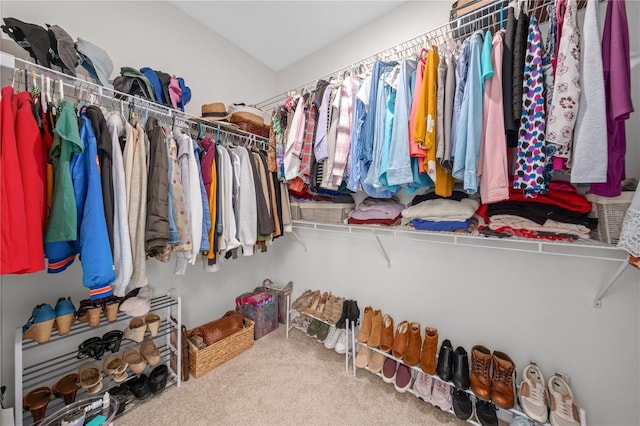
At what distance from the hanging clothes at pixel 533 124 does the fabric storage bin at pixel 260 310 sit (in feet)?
6.59

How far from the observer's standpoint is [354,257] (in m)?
1.90

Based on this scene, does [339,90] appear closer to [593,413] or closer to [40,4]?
[40,4]

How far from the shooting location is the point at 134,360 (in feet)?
4.45

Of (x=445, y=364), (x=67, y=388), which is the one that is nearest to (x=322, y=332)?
(x=445, y=364)

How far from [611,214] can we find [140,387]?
8.19 ft

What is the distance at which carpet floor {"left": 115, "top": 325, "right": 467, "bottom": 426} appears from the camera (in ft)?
4.13

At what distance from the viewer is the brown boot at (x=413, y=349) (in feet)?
4.44

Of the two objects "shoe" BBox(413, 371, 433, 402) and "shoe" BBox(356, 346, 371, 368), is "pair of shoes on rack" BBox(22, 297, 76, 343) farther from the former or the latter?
"shoe" BBox(413, 371, 433, 402)

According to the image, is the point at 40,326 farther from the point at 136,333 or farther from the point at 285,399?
the point at 285,399

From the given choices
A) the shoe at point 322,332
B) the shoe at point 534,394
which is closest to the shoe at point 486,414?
the shoe at point 534,394

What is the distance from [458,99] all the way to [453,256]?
0.93m

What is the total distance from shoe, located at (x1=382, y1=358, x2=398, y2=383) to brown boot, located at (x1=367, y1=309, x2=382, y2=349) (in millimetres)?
122

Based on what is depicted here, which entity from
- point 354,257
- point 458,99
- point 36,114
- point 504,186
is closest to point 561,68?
point 458,99

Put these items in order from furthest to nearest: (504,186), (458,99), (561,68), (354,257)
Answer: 1. (354,257)
2. (458,99)
3. (504,186)
4. (561,68)
